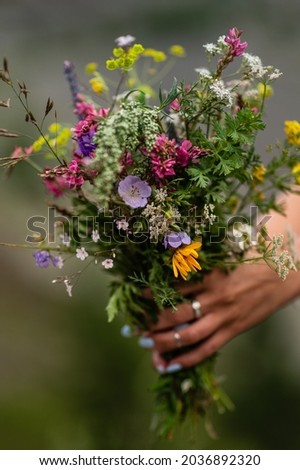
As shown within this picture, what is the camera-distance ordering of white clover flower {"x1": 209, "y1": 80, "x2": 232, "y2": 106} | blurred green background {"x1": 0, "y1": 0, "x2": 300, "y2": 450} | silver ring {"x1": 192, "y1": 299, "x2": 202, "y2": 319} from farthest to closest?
blurred green background {"x1": 0, "y1": 0, "x2": 300, "y2": 450} → silver ring {"x1": 192, "y1": 299, "x2": 202, "y2": 319} → white clover flower {"x1": 209, "y1": 80, "x2": 232, "y2": 106}

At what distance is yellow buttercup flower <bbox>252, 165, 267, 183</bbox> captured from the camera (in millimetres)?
919

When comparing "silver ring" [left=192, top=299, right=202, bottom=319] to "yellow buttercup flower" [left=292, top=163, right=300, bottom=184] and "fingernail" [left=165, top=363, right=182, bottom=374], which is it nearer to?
"fingernail" [left=165, top=363, right=182, bottom=374]

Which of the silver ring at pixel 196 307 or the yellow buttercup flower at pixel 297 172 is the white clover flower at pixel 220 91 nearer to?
the yellow buttercup flower at pixel 297 172

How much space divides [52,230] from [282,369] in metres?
0.90

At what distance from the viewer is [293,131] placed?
87 cm

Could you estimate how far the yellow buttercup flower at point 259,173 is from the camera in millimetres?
919

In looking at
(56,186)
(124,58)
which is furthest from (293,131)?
(56,186)

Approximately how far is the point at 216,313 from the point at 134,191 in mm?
398

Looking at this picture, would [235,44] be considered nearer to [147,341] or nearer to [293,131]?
[293,131]

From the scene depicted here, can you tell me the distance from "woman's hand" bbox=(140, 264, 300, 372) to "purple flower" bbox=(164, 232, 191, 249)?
0.23 metres

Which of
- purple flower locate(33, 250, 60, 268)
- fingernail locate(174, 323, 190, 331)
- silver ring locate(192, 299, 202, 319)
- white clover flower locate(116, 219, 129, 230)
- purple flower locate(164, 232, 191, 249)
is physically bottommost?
fingernail locate(174, 323, 190, 331)

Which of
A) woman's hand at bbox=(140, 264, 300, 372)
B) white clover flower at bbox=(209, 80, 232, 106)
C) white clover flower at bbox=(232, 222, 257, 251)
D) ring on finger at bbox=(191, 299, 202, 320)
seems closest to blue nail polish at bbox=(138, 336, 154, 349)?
woman's hand at bbox=(140, 264, 300, 372)

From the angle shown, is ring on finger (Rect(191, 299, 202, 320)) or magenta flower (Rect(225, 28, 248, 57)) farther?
ring on finger (Rect(191, 299, 202, 320))

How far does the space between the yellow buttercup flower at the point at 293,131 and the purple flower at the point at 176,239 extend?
0.83ft
